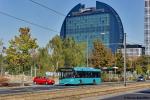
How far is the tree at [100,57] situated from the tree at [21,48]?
94.6ft

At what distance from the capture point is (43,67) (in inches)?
3634

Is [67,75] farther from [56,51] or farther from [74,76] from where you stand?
[56,51]

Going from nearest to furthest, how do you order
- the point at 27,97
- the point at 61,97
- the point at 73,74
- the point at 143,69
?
1. the point at 27,97
2. the point at 61,97
3. the point at 73,74
4. the point at 143,69

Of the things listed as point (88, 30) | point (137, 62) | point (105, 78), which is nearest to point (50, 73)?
point (105, 78)

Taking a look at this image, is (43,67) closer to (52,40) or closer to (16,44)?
(52,40)

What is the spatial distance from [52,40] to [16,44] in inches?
1060

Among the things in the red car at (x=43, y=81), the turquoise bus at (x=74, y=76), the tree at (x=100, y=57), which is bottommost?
the red car at (x=43, y=81)

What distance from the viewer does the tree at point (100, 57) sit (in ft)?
306

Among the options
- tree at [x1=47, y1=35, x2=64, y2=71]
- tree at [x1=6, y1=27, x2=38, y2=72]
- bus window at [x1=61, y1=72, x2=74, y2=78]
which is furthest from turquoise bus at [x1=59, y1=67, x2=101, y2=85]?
tree at [x1=47, y1=35, x2=64, y2=71]

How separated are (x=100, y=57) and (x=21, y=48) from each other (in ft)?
106

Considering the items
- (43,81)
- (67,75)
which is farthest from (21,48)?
(67,75)

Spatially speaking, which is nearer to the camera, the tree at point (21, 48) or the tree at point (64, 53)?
the tree at point (21, 48)

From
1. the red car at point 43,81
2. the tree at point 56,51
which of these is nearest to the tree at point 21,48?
the red car at point 43,81

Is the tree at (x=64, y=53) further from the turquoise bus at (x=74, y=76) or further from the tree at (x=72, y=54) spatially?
the turquoise bus at (x=74, y=76)
